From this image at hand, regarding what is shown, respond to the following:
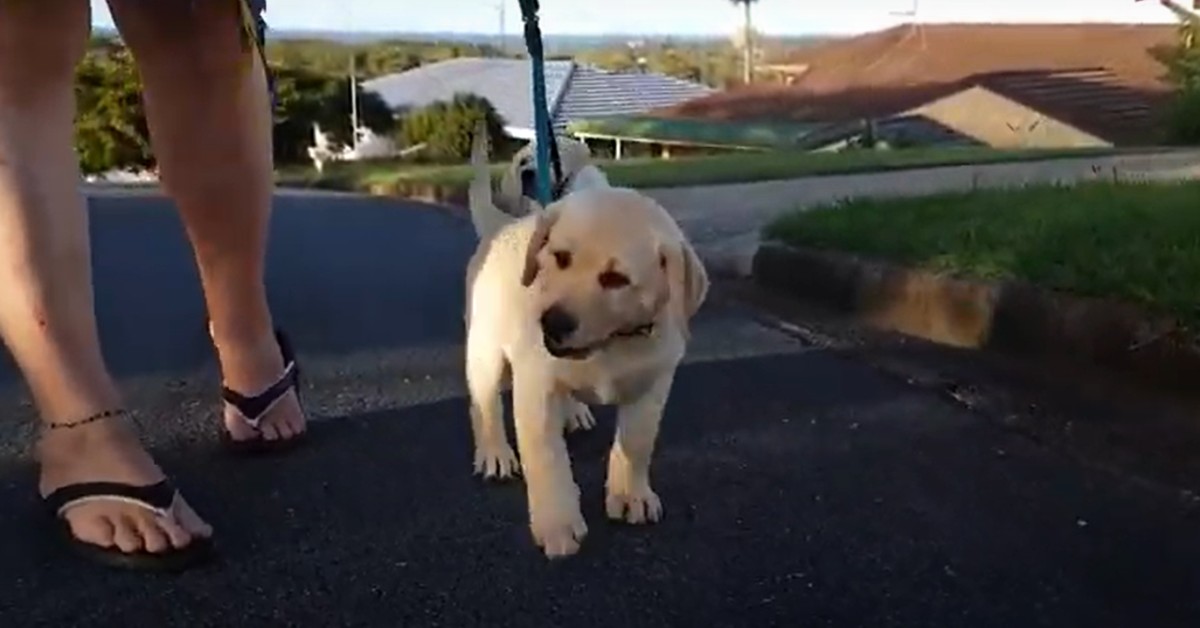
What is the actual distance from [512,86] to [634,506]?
74.7ft

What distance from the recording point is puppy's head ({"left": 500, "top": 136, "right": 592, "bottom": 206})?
303 cm

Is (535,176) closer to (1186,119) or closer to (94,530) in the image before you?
(94,530)

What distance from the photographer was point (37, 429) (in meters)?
2.94

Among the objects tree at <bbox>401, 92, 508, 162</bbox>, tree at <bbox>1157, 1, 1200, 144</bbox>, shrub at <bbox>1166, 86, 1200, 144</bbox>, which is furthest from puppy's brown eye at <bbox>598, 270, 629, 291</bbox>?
tree at <bbox>401, 92, 508, 162</bbox>

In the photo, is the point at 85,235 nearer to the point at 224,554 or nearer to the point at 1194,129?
the point at 224,554

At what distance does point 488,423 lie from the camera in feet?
8.63

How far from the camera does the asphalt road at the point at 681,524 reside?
2.01 metres

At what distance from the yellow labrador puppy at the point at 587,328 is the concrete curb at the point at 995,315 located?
1275mm

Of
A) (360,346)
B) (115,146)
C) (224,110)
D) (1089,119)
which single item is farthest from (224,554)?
(1089,119)

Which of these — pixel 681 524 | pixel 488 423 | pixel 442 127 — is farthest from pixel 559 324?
pixel 442 127

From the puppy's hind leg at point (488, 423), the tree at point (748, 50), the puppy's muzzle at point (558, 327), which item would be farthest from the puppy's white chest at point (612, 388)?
the tree at point (748, 50)

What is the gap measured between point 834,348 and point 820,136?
2536cm

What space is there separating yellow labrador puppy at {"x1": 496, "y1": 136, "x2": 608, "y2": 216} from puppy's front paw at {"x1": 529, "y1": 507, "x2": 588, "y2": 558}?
24.3 inches

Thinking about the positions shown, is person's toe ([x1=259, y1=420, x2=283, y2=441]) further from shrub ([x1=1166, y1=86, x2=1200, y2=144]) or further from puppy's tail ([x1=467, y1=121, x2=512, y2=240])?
shrub ([x1=1166, y1=86, x2=1200, y2=144])
